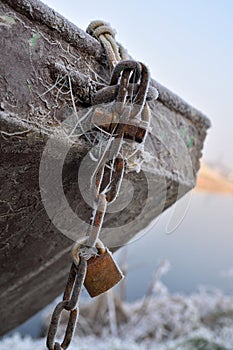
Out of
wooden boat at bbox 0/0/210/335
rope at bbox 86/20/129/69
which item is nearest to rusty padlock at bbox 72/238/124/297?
wooden boat at bbox 0/0/210/335

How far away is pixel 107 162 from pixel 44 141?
0.09m

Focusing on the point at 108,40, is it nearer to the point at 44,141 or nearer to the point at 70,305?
the point at 44,141

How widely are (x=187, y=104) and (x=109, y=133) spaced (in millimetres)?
345

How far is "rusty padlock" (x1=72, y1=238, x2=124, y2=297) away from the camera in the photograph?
0.49m

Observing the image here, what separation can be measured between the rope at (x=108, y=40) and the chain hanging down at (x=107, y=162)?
0.07m

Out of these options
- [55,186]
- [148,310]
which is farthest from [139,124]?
[148,310]

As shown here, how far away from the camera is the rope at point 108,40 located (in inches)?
21.4

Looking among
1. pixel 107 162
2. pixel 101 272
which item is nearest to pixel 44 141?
pixel 107 162

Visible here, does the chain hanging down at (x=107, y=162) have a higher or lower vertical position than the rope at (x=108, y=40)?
lower

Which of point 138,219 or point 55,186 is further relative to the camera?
point 138,219

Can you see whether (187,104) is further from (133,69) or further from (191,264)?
(191,264)

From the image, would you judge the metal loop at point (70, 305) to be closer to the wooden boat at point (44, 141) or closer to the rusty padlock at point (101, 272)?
the rusty padlock at point (101, 272)

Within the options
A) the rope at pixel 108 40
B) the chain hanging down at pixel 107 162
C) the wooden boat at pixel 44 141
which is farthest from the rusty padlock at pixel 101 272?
the rope at pixel 108 40

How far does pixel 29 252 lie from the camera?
0.78 meters
